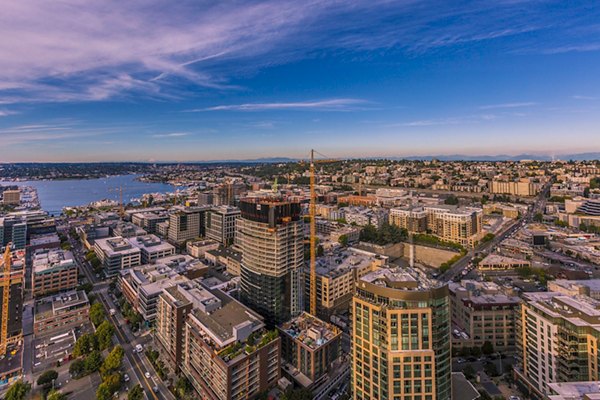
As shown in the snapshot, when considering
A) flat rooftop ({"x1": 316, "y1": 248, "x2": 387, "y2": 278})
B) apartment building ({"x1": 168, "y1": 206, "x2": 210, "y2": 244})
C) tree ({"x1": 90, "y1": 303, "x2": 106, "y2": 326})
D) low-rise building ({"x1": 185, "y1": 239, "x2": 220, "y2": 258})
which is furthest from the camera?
apartment building ({"x1": 168, "y1": 206, "x2": 210, "y2": 244})

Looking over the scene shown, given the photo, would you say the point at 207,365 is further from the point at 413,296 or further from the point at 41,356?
the point at 41,356

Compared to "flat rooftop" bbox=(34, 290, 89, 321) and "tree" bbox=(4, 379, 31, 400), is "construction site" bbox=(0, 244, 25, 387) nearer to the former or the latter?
"flat rooftop" bbox=(34, 290, 89, 321)

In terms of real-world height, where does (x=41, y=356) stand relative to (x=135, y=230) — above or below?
below

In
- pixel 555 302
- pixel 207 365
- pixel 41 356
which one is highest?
pixel 555 302

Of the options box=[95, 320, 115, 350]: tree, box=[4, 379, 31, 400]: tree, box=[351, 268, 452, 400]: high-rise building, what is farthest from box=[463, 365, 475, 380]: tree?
box=[4, 379, 31, 400]: tree

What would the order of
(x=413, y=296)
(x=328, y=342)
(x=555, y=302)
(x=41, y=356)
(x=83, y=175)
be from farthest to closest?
1. (x=83, y=175)
2. (x=41, y=356)
3. (x=328, y=342)
4. (x=555, y=302)
5. (x=413, y=296)

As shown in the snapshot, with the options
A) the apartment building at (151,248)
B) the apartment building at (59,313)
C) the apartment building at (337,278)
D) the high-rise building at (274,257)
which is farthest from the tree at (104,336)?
the apartment building at (337,278)

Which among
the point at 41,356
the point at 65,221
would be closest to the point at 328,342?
the point at 41,356
